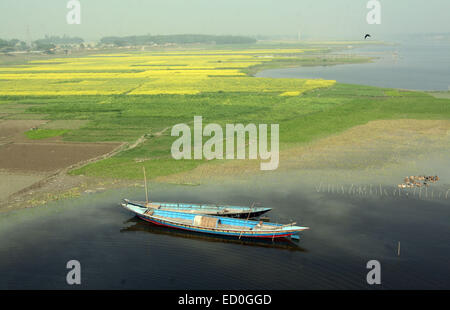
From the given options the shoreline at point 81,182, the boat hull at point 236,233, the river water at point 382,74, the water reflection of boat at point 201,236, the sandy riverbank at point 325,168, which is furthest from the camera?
the river water at point 382,74

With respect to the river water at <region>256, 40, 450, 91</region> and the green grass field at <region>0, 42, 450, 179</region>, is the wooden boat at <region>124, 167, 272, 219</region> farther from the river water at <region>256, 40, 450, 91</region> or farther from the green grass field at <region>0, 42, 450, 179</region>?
Result: the river water at <region>256, 40, 450, 91</region>

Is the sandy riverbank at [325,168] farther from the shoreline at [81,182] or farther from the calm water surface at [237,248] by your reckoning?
the calm water surface at [237,248]

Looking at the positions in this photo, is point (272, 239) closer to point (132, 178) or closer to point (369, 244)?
point (369, 244)

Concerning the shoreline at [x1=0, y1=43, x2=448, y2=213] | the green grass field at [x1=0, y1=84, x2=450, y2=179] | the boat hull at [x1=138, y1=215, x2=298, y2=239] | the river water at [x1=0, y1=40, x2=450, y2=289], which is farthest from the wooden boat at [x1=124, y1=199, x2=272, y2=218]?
the green grass field at [x1=0, y1=84, x2=450, y2=179]

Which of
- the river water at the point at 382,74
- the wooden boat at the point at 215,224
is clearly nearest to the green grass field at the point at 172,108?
the wooden boat at the point at 215,224

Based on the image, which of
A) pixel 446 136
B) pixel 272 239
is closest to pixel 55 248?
pixel 272 239

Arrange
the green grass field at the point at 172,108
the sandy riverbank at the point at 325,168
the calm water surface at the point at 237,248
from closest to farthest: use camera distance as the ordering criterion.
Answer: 1. the calm water surface at the point at 237,248
2. the sandy riverbank at the point at 325,168
3. the green grass field at the point at 172,108
